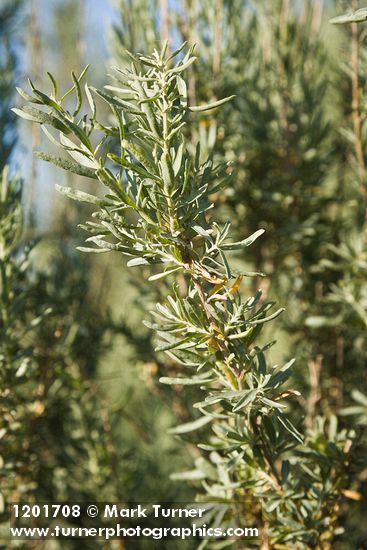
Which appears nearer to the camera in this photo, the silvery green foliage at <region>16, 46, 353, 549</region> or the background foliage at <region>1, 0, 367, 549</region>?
the silvery green foliage at <region>16, 46, 353, 549</region>

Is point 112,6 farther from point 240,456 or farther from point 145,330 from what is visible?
point 240,456

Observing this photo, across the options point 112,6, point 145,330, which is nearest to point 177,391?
point 145,330

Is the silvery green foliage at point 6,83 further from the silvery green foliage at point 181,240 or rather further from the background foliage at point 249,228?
the silvery green foliage at point 181,240

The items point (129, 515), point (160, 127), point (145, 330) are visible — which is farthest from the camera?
point (145, 330)

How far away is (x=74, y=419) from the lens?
2.26 ft

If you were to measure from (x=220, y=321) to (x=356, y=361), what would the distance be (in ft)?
1.37

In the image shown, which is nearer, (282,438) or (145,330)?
(282,438)

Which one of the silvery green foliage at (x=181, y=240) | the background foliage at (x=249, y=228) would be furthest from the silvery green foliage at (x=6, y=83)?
the silvery green foliage at (x=181, y=240)

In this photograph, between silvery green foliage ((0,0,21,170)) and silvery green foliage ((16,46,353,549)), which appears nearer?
silvery green foliage ((16,46,353,549))

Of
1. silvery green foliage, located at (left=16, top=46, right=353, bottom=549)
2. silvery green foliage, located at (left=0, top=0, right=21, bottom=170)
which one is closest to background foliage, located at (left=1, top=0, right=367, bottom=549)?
silvery green foliage, located at (left=0, top=0, right=21, bottom=170)

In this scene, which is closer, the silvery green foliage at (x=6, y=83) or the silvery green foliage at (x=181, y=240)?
the silvery green foliage at (x=181, y=240)

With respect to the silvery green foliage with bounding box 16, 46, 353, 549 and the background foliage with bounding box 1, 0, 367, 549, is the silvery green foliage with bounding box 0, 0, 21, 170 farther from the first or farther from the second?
the silvery green foliage with bounding box 16, 46, 353, 549

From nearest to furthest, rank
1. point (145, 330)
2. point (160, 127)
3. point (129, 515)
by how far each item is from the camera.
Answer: point (160, 127) < point (129, 515) < point (145, 330)

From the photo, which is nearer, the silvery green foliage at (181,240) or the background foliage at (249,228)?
the silvery green foliage at (181,240)
